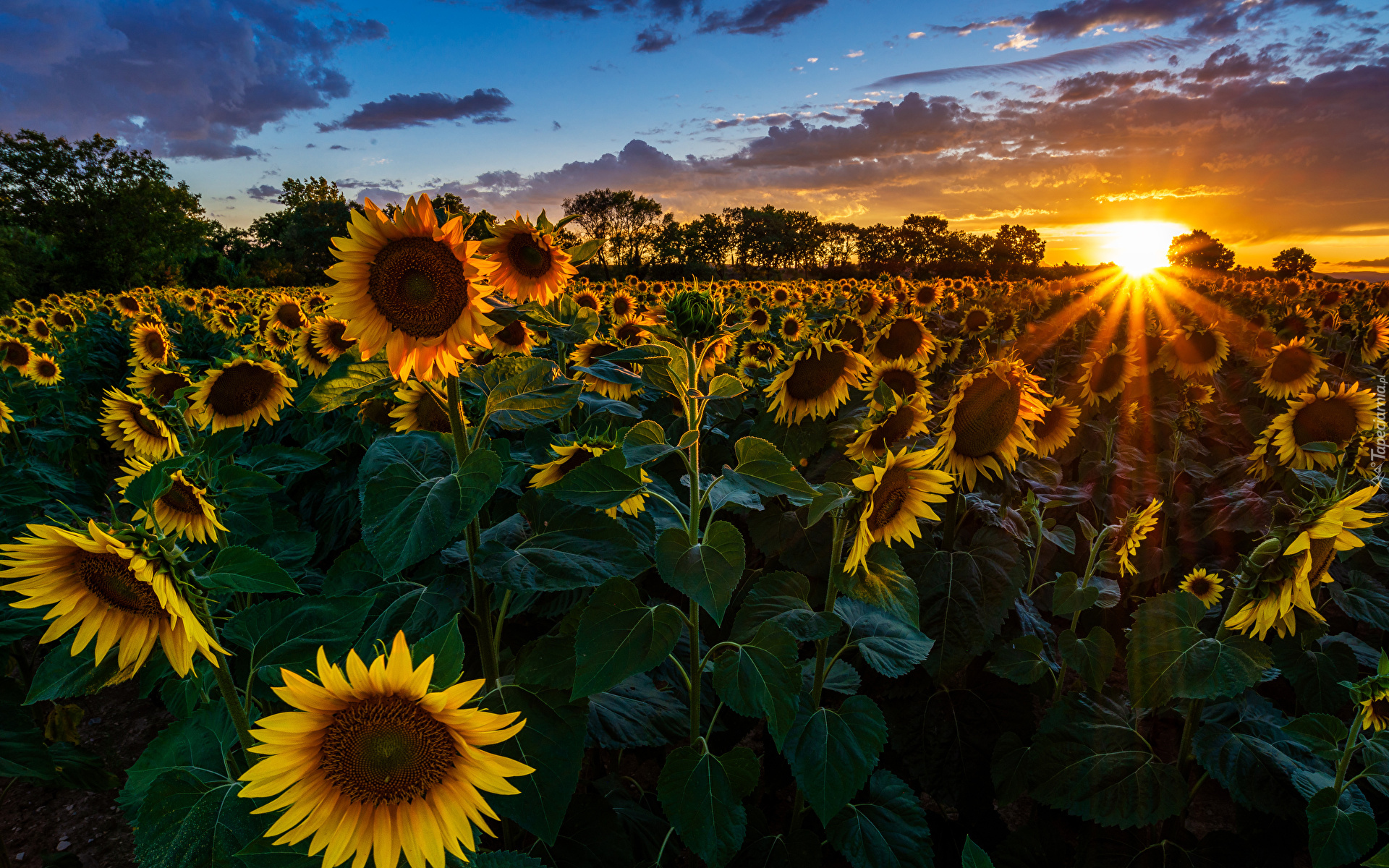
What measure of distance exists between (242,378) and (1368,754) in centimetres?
593

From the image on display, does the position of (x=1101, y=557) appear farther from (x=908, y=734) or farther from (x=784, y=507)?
(x=784, y=507)

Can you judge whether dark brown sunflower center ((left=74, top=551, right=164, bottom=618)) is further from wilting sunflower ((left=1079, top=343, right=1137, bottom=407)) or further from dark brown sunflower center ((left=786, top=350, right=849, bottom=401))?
wilting sunflower ((left=1079, top=343, right=1137, bottom=407))

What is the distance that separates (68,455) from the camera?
6961mm

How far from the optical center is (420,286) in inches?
72.1

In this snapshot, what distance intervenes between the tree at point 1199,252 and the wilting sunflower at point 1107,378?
3447 cm

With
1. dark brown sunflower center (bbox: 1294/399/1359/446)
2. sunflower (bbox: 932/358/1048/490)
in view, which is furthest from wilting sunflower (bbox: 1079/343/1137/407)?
sunflower (bbox: 932/358/1048/490)

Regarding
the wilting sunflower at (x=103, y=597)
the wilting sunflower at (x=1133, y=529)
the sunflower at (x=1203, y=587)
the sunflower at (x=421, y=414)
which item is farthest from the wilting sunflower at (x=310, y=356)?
the sunflower at (x=1203, y=587)

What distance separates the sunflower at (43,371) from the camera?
757 centimetres

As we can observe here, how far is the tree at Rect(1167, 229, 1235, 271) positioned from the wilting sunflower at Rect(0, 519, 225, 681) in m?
40.7

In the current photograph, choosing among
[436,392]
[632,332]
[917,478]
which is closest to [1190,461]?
[917,478]

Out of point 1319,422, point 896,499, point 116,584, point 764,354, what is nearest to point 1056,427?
point 1319,422

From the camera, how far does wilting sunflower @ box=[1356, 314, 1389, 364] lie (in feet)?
22.1

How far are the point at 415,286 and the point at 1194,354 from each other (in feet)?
23.9

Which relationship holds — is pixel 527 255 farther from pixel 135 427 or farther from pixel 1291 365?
pixel 1291 365
